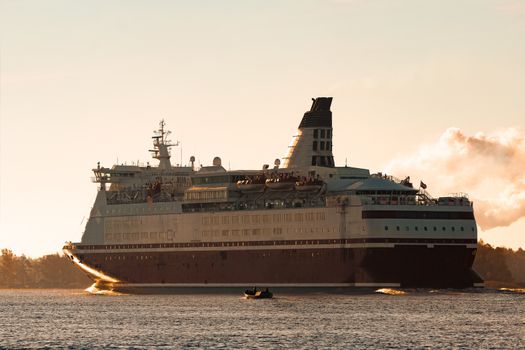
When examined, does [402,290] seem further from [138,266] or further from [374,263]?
[138,266]

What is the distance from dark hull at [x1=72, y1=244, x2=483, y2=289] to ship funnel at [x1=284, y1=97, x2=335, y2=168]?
40.2 feet

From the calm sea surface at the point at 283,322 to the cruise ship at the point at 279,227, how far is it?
3.29 meters

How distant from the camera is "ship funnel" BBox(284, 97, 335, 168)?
167625 millimetres

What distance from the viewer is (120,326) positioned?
119000 mm

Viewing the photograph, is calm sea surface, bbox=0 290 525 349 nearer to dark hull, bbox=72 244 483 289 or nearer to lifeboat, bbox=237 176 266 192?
dark hull, bbox=72 244 483 289

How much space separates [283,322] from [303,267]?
3744 centimetres

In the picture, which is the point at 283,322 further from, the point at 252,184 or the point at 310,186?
the point at 252,184

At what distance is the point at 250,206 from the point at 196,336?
56.3 m

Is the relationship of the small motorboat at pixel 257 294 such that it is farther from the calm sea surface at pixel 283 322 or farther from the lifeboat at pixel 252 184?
the lifeboat at pixel 252 184

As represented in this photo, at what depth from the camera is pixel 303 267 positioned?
157 meters

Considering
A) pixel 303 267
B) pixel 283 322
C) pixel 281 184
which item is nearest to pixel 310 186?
pixel 281 184

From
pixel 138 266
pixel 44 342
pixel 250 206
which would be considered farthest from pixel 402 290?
pixel 44 342

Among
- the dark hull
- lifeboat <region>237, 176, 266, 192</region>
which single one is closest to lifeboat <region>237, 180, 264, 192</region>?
lifeboat <region>237, 176, 266, 192</region>

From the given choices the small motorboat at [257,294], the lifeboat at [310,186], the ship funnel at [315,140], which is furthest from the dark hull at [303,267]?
the ship funnel at [315,140]
